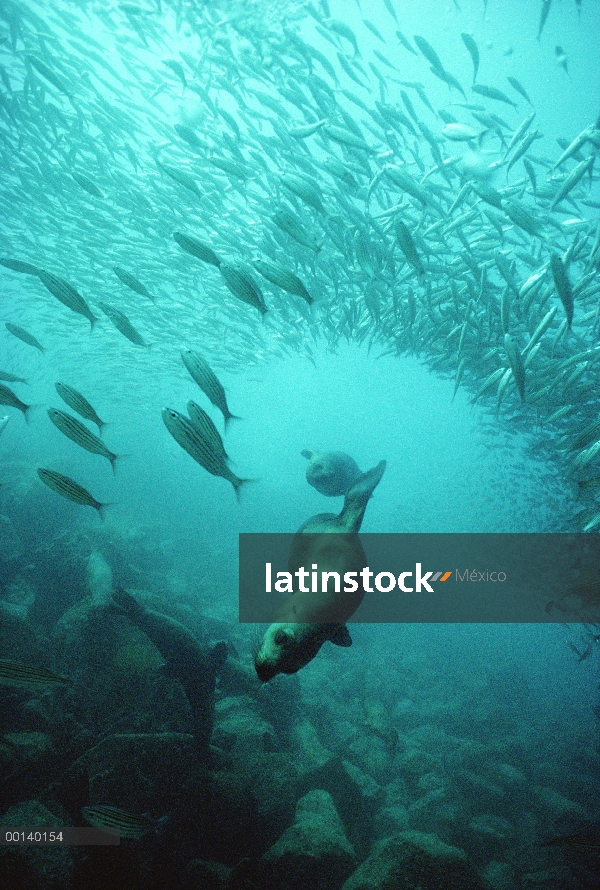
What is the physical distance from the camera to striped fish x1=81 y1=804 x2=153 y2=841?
283 centimetres

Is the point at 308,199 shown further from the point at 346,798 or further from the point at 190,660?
the point at 346,798

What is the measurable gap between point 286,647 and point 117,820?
309 cm

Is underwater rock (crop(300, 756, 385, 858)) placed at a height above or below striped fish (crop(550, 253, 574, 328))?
below

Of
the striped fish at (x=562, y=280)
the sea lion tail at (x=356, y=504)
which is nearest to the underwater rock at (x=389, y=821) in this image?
the sea lion tail at (x=356, y=504)

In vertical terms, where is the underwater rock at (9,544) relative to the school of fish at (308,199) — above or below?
below

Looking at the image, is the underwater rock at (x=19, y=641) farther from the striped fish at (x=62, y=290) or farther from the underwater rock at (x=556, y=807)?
the underwater rock at (x=556, y=807)

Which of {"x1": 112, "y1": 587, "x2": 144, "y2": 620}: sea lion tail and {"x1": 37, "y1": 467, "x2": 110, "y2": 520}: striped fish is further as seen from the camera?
{"x1": 112, "y1": 587, "x2": 144, "y2": 620}: sea lion tail

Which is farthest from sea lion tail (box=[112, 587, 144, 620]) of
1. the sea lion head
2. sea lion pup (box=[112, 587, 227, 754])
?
the sea lion head

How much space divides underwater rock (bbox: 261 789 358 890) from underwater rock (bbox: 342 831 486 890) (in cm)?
16

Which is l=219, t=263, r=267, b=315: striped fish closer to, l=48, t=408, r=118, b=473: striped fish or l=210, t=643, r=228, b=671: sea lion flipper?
l=48, t=408, r=118, b=473: striped fish

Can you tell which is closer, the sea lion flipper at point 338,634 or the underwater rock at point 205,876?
the sea lion flipper at point 338,634

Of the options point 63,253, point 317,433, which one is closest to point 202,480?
point 63,253

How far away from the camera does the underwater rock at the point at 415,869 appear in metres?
3.43

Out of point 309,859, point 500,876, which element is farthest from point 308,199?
point 500,876
